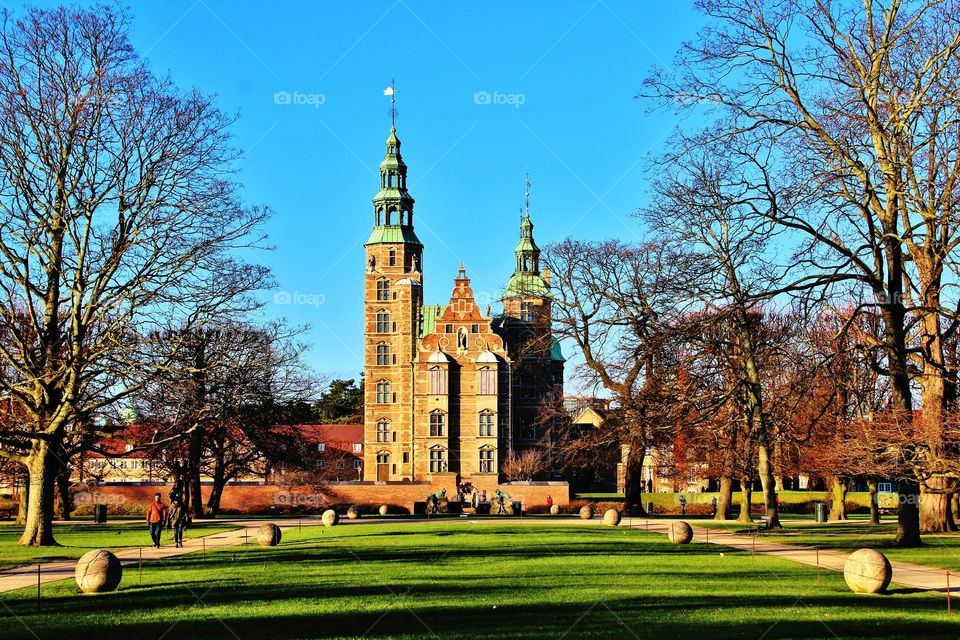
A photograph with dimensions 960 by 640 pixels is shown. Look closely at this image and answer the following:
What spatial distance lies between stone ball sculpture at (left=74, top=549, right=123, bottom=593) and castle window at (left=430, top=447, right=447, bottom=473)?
63.9 metres

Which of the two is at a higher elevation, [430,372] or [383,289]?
[383,289]

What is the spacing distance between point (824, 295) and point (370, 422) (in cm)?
6582

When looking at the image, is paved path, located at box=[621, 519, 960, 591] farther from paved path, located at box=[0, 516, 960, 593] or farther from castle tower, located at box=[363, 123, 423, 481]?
castle tower, located at box=[363, 123, 423, 481]

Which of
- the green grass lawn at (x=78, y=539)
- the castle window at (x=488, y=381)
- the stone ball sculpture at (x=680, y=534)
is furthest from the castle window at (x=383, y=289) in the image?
the stone ball sculpture at (x=680, y=534)

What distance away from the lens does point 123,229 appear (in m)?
30.8

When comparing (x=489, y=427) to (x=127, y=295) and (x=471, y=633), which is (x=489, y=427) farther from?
(x=471, y=633)

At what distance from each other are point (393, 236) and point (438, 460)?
1932 cm

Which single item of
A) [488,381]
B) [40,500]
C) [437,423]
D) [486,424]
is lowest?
[40,500]

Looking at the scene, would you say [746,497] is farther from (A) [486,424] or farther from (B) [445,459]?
(B) [445,459]

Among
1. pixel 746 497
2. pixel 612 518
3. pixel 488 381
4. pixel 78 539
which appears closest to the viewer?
pixel 78 539

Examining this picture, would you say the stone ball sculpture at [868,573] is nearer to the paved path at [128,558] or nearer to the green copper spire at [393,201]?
the paved path at [128,558]

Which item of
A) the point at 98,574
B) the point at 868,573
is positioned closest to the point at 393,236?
the point at 98,574

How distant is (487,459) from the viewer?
82188mm

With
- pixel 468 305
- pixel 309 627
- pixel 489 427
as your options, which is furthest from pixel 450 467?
pixel 309 627
